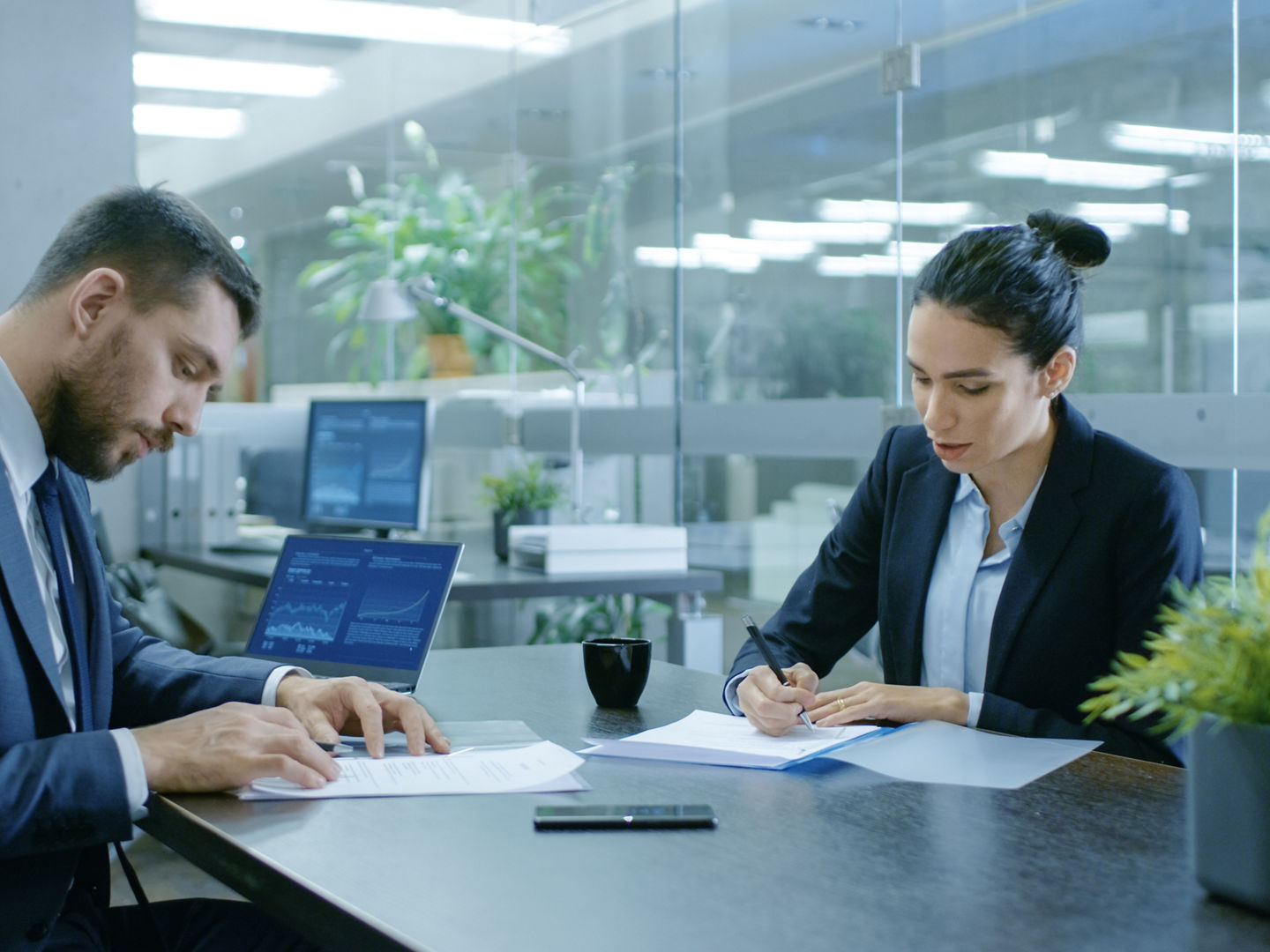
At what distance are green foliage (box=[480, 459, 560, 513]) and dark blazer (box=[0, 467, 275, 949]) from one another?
2305 millimetres

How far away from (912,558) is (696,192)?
278cm

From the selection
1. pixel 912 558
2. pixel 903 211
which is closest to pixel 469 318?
pixel 903 211

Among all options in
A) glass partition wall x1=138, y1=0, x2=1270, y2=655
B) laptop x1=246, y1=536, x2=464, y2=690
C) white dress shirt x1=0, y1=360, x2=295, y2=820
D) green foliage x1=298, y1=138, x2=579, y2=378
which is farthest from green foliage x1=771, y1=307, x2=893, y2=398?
white dress shirt x1=0, y1=360, x2=295, y2=820

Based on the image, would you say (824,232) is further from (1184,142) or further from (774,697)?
(774,697)

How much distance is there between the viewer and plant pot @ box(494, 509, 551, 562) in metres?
3.93

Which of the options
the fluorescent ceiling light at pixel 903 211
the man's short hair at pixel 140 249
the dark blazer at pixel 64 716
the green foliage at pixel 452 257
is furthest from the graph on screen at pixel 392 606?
the green foliage at pixel 452 257

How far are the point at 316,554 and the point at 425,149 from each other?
4089mm

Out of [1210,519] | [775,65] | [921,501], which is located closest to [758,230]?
[775,65]

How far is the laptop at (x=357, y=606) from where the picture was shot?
182 centimetres

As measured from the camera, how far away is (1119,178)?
2.98 metres

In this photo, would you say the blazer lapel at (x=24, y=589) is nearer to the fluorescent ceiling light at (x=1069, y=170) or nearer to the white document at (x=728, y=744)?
the white document at (x=728, y=744)

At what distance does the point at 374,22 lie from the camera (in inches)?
225

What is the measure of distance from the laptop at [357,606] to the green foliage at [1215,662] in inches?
41.8

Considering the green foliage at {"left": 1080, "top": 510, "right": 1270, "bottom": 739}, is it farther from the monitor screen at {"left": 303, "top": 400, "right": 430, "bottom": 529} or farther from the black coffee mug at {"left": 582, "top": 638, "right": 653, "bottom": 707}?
the monitor screen at {"left": 303, "top": 400, "right": 430, "bottom": 529}
